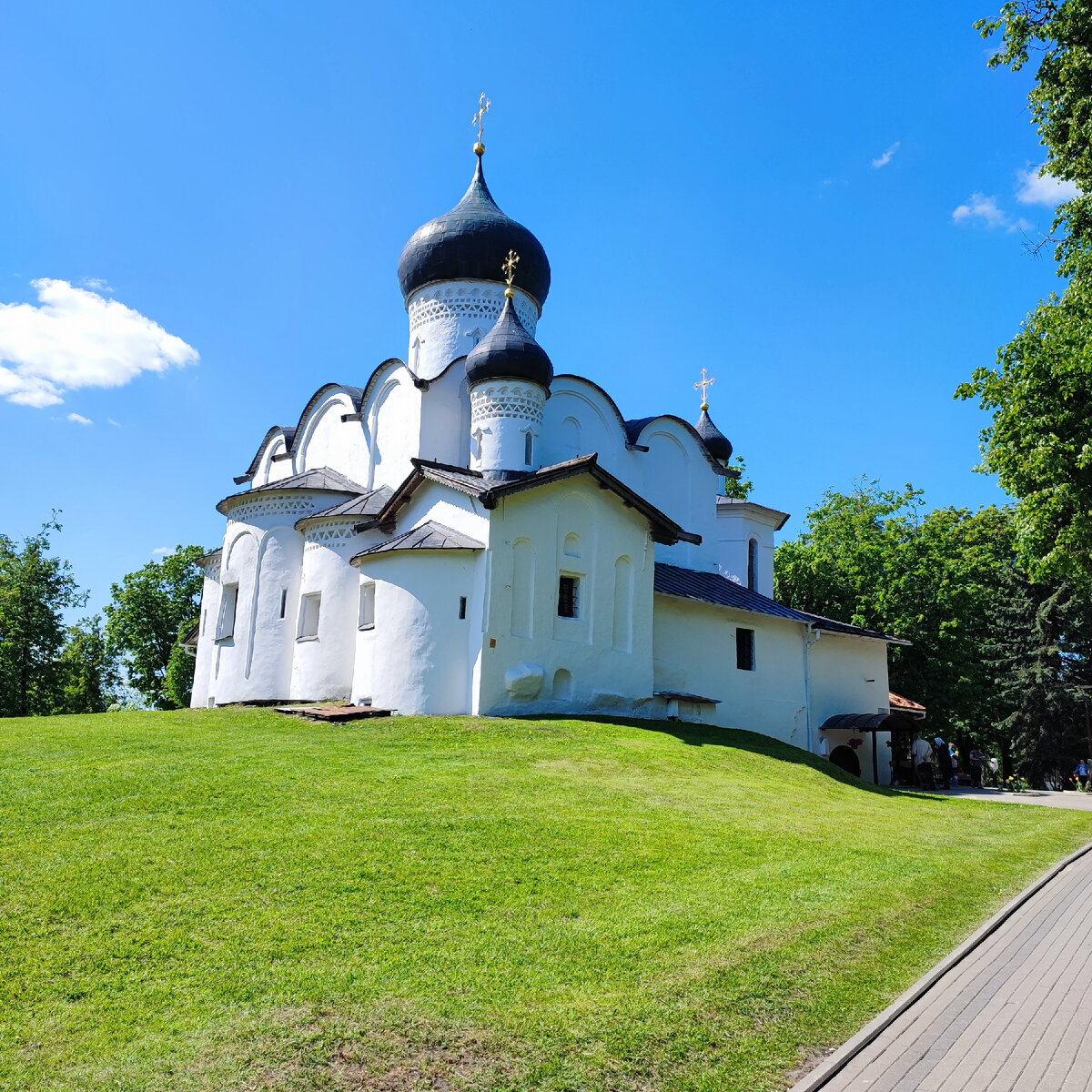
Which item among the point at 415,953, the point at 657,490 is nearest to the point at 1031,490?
the point at 657,490

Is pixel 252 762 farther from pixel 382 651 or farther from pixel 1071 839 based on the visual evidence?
pixel 1071 839

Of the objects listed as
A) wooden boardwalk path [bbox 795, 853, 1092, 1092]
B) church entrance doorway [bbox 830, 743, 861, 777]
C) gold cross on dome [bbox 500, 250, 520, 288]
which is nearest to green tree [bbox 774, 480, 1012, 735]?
church entrance doorway [bbox 830, 743, 861, 777]

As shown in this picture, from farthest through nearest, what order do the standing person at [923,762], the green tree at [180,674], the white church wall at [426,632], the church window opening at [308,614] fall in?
the green tree at [180,674] < the standing person at [923,762] < the church window opening at [308,614] < the white church wall at [426,632]

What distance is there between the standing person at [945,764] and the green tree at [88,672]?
35.7m

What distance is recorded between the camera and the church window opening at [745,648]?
23516mm

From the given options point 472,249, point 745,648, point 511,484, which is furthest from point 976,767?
point 472,249

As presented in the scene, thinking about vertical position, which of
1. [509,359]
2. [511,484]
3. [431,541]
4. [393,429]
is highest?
[509,359]

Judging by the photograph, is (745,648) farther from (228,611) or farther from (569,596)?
(228,611)

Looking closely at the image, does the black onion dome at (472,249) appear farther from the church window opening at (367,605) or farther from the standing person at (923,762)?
the standing person at (923,762)

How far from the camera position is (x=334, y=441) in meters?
25.1

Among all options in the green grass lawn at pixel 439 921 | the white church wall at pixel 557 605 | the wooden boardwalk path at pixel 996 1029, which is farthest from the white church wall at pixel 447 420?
the wooden boardwalk path at pixel 996 1029

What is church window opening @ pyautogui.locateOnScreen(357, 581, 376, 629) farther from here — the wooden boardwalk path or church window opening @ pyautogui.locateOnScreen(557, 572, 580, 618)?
the wooden boardwalk path

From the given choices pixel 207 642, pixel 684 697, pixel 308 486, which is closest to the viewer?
pixel 684 697

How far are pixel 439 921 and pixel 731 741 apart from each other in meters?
12.5
